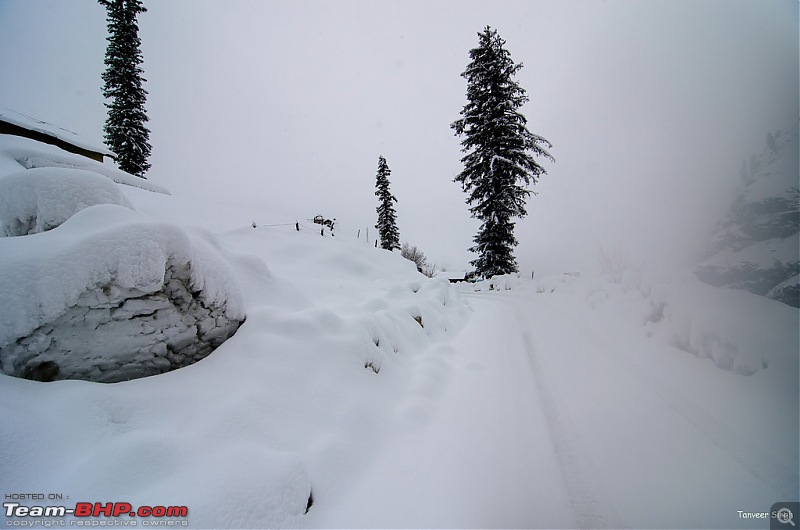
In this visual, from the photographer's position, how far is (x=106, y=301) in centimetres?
213

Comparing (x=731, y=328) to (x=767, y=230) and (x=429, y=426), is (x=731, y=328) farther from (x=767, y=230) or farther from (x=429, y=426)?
(x=429, y=426)

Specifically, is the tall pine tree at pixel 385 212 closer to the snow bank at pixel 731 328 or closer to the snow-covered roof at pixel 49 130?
the snow-covered roof at pixel 49 130

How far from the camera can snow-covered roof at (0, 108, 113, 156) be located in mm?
13711

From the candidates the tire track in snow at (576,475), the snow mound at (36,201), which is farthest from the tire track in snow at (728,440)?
the snow mound at (36,201)

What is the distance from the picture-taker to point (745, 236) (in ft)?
9.27

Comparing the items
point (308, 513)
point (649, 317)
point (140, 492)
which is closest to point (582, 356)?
point (649, 317)

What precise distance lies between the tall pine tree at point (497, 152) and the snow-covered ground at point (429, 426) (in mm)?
9930

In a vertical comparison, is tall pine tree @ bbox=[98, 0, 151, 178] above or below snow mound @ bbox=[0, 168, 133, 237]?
above

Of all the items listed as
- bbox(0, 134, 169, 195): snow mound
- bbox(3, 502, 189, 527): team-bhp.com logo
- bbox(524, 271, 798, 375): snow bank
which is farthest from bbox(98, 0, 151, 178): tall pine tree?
bbox(524, 271, 798, 375): snow bank

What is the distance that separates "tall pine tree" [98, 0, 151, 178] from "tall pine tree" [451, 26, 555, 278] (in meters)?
20.3

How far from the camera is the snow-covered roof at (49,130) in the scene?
13.7 meters

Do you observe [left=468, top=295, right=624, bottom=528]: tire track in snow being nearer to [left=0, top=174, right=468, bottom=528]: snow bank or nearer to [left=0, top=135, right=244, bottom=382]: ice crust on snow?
[left=0, top=174, right=468, bottom=528]: snow bank

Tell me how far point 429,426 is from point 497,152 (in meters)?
13.5

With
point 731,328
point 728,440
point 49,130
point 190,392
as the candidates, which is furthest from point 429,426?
point 49,130
